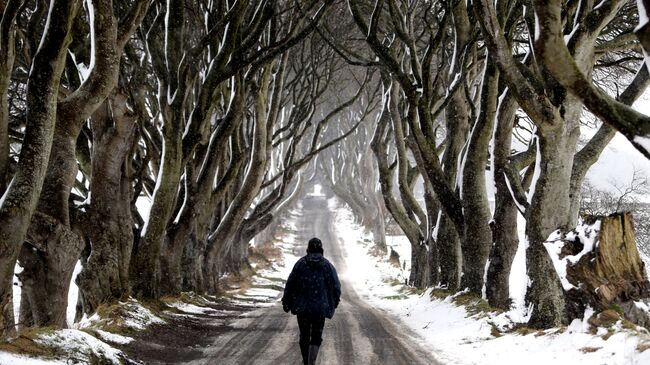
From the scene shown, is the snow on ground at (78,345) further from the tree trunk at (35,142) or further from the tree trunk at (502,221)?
the tree trunk at (502,221)

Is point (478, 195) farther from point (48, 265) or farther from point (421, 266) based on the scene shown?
point (421, 266)

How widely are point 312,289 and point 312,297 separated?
0.09m

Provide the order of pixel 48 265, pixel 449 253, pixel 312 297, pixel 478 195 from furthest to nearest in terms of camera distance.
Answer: pixel 449 253 < pixel 478 195 < pixel 48 265 < pixel 312 297

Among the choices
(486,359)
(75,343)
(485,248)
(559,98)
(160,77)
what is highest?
(160,77)

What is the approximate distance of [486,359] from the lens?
283 inches

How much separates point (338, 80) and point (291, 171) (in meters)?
7.30

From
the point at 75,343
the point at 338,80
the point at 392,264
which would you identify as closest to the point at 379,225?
the point at 392,264

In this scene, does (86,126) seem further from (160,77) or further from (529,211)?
(529,211)

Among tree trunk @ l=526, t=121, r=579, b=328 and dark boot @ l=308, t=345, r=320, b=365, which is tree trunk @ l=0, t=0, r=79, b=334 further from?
tree trunk @ l=526, t=121, r=579, b=328

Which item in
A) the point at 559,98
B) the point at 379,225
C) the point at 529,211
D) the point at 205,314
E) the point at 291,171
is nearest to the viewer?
the point at 559,98

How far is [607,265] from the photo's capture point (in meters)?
5.90

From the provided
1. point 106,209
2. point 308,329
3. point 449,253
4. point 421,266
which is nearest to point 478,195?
point 449,253

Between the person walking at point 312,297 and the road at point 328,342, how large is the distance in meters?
0.64

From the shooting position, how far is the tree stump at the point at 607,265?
585 centimetres
